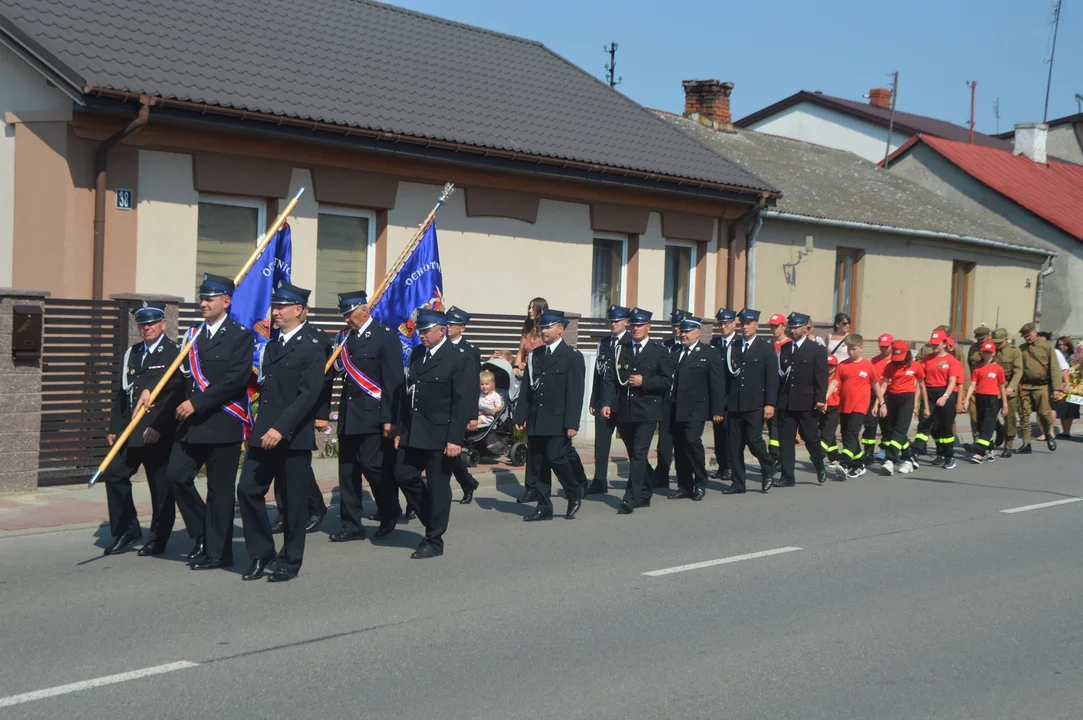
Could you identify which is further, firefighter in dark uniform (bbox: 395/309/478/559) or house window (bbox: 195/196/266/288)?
house window (bbox: 195/196/266/288)

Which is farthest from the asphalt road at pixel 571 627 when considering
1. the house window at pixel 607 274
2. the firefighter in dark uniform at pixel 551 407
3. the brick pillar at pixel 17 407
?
the house window at pixel 607 274

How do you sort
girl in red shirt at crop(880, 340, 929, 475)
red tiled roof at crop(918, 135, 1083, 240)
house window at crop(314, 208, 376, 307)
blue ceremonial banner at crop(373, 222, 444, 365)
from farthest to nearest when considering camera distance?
red tiled roof at crop(918, 135, 1083, 240), house window at crop(314, 208, 376, 307), girl in red shirt at crop(880, 340, 929, 475), blue ceremonial banner at crop(373, 222, 444, 365)

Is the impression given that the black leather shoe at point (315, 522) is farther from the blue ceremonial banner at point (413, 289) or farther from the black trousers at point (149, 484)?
the blue ceremonial banner at point (413, 289)

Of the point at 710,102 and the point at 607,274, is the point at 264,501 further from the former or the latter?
the point at 710,102

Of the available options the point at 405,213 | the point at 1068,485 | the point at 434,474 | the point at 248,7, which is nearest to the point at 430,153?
the point at 405,213

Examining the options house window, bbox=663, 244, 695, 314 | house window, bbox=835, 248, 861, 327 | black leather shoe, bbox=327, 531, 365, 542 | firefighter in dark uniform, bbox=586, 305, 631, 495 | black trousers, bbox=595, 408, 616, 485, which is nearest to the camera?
black leather shoe, bbox=327, 531, 365, 542

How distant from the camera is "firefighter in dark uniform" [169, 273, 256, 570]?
8.43 metres

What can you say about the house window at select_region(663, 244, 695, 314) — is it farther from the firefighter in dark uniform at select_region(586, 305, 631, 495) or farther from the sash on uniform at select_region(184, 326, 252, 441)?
the sash on uniform at select_region(184, 326, 252, 441)

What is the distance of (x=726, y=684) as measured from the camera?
6066 millimetres

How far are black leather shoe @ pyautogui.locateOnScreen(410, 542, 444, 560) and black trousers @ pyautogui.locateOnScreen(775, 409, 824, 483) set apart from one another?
5813 mm

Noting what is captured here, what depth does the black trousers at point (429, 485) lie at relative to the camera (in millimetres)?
9195

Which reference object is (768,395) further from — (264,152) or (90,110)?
(90,110)

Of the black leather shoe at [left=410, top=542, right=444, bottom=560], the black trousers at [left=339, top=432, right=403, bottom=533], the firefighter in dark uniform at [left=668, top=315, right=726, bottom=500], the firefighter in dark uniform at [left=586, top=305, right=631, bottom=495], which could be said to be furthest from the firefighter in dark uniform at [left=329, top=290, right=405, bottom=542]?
the firefighter in dark uniform at [left=668, top=315, right=726, bottom=500]

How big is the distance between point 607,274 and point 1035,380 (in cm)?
666
